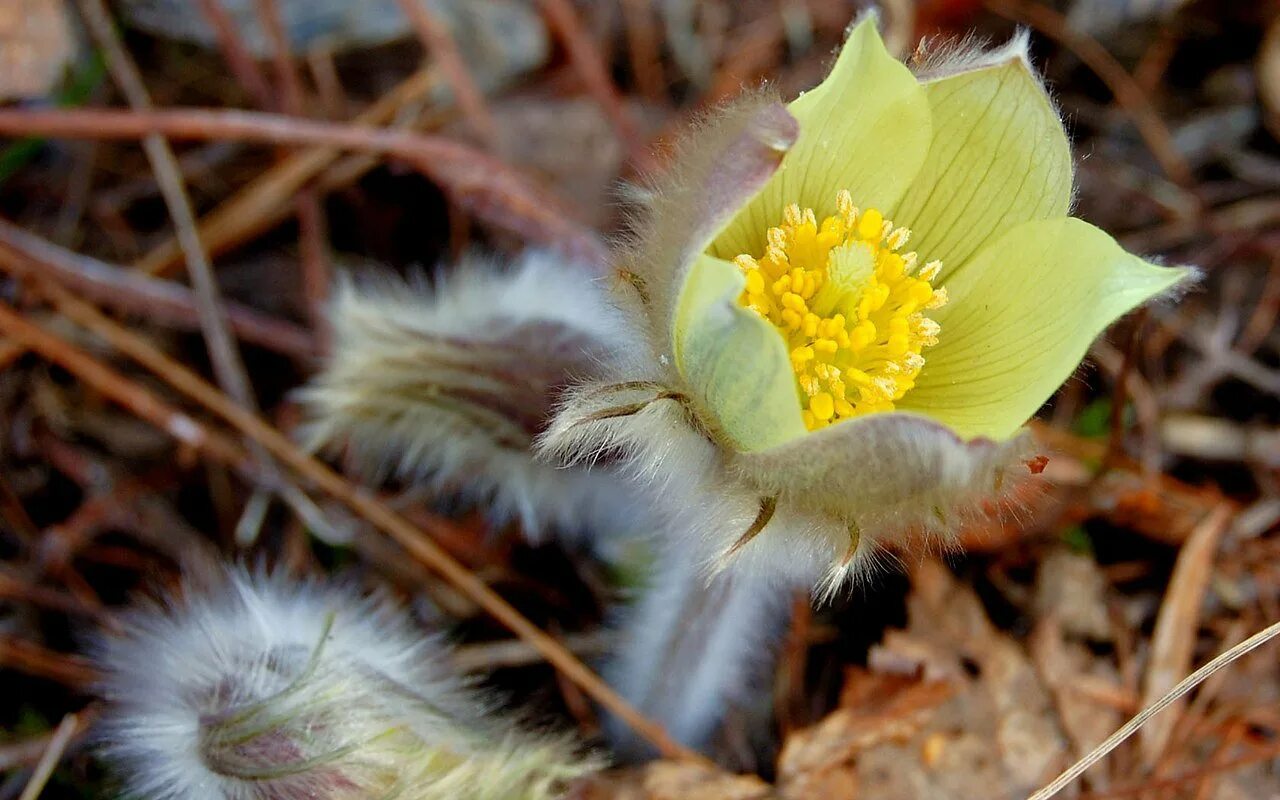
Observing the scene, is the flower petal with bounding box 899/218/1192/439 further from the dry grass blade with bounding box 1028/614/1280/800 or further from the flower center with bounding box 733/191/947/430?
the dry grass blade with bounding box 1028/614/1280/800

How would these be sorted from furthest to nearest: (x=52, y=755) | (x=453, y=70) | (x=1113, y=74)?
(x=1113, y=74)
(x=453, y=70)
(x=52, y=755)

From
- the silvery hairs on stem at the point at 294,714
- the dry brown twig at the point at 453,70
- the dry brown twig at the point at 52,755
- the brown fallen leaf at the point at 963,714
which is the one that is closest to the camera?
the silvery hairs on stem at the point at 294,714

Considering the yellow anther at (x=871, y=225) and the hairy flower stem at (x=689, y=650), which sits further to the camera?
the hairy flower stem at (x=689, y=650)

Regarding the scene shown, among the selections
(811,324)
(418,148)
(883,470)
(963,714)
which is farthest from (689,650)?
(418,148)

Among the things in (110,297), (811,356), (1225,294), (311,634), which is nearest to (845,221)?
(811,356)

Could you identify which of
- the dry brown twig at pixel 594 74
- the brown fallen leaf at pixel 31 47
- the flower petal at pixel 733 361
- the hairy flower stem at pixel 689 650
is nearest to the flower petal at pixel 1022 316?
the flower petal at pixel 733 361

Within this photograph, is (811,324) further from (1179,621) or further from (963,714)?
(1179,621)

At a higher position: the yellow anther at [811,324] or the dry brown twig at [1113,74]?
the yellow anther at [811,324]

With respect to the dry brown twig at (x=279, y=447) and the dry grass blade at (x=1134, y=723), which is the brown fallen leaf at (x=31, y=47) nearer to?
the dry brown twig at (x=279, y=447)

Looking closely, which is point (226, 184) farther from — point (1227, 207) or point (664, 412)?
point (1227, 207)
